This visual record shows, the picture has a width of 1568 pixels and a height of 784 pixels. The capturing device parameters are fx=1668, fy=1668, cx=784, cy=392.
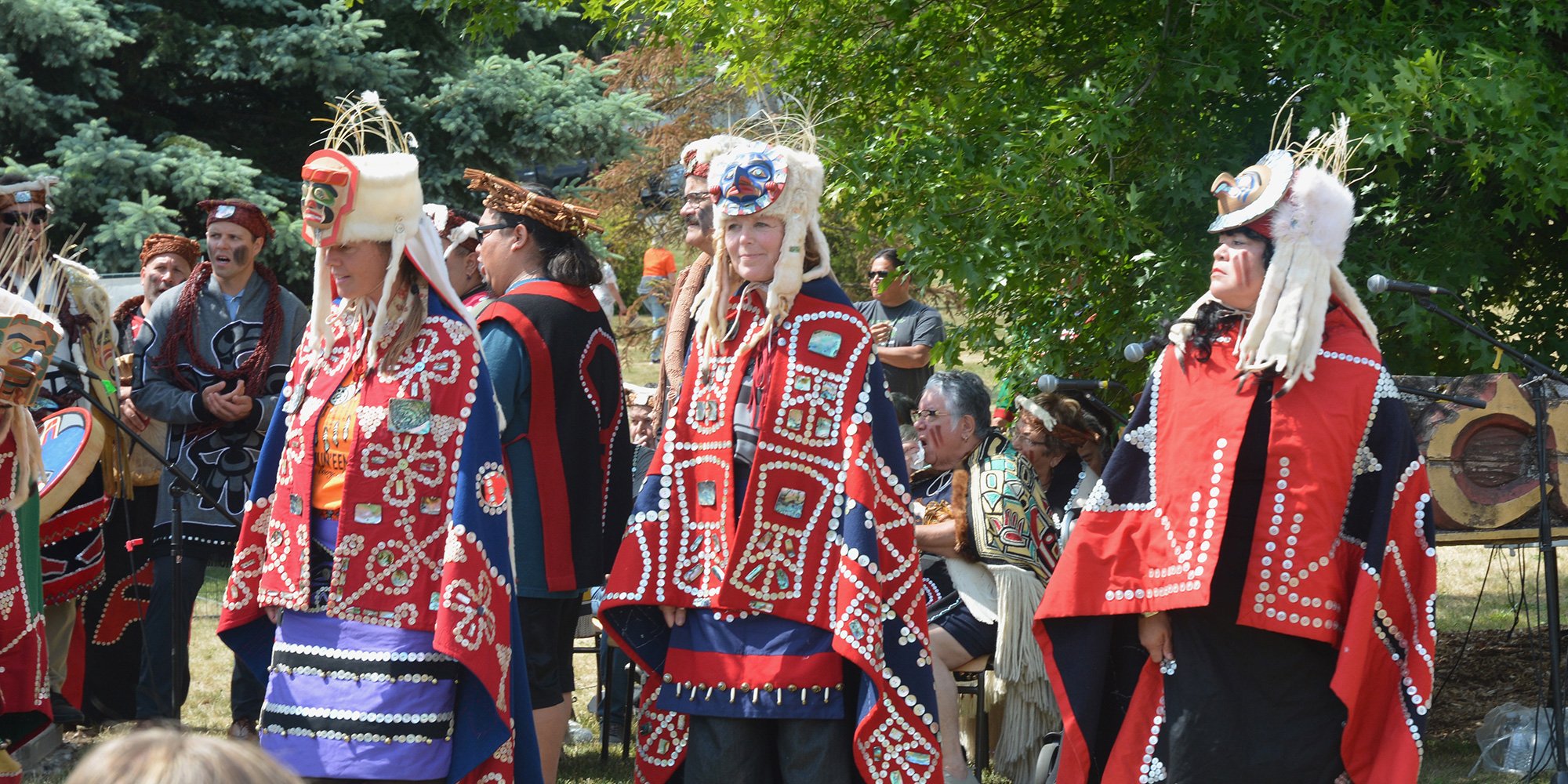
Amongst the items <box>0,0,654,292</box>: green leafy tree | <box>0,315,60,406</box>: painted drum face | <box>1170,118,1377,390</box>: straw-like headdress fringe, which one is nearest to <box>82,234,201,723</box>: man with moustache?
<box>0,315,60,406</box>: painted drum face

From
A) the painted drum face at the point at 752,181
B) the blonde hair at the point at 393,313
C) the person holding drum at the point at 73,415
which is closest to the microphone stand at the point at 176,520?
the person holding drum at the point at 73,415

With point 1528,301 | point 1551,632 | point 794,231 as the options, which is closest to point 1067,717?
point 794,231

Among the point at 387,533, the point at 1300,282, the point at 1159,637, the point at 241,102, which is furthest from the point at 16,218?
the point at 241,102

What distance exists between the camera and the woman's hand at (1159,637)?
4.06 m

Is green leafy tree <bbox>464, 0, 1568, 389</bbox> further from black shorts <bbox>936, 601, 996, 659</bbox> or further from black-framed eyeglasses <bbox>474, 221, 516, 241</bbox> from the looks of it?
black-framed eyeglasses <bbox>474, 221, 516, 241</bbox>

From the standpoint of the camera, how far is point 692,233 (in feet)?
15.1

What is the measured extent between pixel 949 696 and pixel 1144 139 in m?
2.35

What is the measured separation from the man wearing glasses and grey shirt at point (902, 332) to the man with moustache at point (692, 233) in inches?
120

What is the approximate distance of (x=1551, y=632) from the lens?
5.13 meters

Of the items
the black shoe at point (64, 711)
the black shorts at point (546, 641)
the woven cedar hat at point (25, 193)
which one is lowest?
the black shoe at point (64, 711)

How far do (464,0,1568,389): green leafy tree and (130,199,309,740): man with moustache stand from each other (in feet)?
7.20

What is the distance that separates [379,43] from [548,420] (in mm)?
8187

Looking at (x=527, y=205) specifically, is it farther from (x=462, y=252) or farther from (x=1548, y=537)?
(x=1548, y=537)

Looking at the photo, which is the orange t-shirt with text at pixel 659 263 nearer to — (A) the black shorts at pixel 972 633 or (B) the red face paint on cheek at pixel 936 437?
(B) the red face paint on cheek at pixel 936 437
